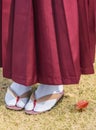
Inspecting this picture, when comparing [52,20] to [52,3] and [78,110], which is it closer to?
[52,3]

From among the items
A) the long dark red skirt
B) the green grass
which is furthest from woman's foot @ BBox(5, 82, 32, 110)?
the long dark red skirt

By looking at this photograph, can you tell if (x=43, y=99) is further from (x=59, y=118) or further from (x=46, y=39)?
(x=46, y=39)

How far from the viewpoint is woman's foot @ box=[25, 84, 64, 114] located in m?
1.51

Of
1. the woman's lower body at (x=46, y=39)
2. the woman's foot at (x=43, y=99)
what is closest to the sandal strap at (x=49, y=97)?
the woman's foot at (x=43, y=99)

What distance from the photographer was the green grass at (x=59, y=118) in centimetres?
141

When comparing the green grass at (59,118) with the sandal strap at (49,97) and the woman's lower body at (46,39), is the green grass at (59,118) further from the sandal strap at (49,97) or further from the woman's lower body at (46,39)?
the woman's lower body at (46,39)

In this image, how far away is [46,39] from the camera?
4.46 feet

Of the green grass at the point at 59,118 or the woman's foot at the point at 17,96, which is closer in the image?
the green grass at the point at 59,118

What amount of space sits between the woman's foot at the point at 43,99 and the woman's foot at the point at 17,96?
3 cm

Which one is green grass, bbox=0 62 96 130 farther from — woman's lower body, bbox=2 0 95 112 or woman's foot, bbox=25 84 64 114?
woman's lower body, bbox=2 0 95 112

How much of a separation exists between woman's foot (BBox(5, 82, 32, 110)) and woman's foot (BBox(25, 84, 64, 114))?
0.03 meters

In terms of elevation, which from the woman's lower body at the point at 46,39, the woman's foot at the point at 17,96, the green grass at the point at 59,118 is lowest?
the green grass at the point at 59,118

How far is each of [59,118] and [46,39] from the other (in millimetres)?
347

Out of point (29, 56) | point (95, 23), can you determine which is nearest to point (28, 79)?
point (29, 56)
